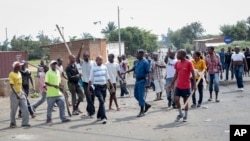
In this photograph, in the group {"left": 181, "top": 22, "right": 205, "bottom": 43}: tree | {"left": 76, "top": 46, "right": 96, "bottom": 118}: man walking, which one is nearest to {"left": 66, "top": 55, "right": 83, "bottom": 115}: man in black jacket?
{"left": 76, "top": 46, "right": 96, "bottom": 118}: man walking

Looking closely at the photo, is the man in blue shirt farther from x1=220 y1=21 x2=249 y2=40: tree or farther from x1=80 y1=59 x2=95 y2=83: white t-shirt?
x1=220 y1=21 x2=249 y2=40: tree

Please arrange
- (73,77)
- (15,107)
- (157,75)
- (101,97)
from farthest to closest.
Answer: (157,75) < (73,77) < (15,107) < (101,97)

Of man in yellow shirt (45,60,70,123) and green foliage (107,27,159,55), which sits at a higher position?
green foliage (107,27,159,55)

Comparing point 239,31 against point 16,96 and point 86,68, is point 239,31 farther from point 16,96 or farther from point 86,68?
point 16,96

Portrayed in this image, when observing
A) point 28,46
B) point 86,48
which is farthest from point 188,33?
point 86,48

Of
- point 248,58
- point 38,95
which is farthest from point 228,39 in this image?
point 38,95

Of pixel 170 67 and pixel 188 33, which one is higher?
pixel 188 33

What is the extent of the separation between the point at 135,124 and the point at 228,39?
22.4 metres

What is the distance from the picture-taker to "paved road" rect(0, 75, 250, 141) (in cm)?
899

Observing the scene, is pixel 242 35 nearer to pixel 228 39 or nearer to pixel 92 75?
pixel 228 39

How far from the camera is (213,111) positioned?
39.3 ft

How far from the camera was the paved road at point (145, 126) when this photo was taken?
899 cm

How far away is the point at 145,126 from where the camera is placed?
33.2ft

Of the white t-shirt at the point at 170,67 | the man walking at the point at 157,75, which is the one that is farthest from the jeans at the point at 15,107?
the man walking at the point at 157,75
